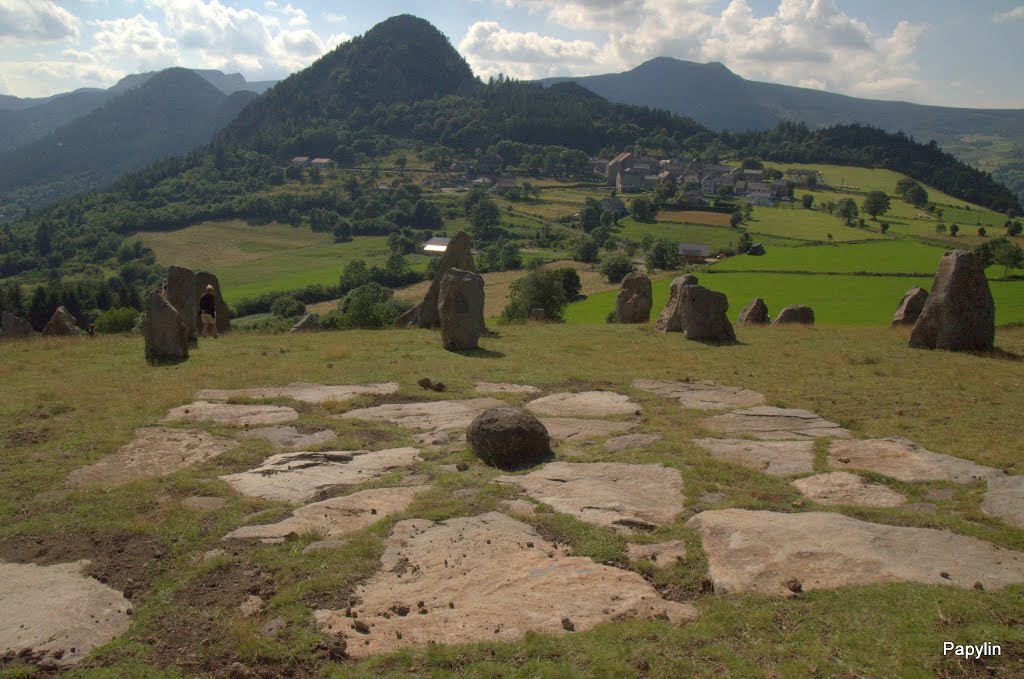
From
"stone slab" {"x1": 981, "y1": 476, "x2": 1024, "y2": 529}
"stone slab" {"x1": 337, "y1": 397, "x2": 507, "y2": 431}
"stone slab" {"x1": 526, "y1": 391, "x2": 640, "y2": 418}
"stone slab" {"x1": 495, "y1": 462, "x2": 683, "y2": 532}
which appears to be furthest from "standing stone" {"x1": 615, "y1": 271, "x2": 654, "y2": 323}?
"stone slab" {"x1": 981, "y1": 476, "x2": 1024, "y2": 529}

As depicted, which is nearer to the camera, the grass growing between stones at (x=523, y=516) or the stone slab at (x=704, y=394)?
the grass growing between stones at (x=523, y=516)

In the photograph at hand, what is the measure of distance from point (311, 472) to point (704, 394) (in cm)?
1049

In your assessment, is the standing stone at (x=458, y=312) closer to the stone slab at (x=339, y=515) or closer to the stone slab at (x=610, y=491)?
the stone slab at (x=610, y=491)

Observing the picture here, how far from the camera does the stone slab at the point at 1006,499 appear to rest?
32.3ft

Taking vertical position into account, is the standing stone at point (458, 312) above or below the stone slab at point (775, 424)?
above

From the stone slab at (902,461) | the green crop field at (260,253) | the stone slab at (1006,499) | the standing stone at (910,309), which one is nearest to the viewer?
the stone slab at (1006,499)

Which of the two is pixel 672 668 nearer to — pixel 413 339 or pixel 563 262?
pixel 413 339

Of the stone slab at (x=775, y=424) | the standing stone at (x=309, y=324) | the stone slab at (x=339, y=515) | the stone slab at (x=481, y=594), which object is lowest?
the standing stone at (x=309, y=324)

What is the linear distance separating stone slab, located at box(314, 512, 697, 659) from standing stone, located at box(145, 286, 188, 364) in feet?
50.6

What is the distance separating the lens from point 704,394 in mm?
18531

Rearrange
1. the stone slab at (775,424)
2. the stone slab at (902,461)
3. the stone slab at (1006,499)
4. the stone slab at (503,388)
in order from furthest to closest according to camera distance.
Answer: the stone slab at (503,388) < the stone slab at (775,424) < the stone slab at (902,461) < the stone slab at (1006,499)

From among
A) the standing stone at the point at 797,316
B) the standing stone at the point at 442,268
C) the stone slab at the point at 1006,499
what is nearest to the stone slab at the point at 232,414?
the stone slab at the point at 1006,499

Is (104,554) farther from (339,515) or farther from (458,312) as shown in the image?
(458,312)

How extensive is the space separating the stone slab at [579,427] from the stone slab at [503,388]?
273 centimetres
